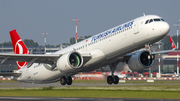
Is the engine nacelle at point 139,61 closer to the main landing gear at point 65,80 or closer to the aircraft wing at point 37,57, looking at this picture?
the aircraft wing at point 37,57

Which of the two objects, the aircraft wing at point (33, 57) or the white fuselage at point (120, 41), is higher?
the white fuselage at point (120, 41)

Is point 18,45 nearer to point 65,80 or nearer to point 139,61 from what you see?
point 65,80

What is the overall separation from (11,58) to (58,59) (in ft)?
17.3

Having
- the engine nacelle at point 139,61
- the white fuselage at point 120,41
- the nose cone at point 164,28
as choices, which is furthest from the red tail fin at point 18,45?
the nose cone at point 164,28

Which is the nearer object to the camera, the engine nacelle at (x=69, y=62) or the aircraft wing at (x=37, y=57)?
the engine nacelle at (x=69, y=62)

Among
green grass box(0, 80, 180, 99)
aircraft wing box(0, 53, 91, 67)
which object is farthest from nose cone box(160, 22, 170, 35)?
aircraft wing box(0, 53, 91, 67)

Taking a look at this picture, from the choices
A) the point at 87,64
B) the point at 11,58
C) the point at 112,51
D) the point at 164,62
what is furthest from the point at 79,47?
the point at 164,62

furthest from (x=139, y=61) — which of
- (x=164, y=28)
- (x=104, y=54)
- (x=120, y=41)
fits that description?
(x=164, y=28)

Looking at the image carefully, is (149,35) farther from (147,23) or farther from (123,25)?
(123,25)

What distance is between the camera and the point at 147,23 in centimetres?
3138

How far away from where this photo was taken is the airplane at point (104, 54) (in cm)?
3144

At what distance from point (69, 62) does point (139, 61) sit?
8.56 m

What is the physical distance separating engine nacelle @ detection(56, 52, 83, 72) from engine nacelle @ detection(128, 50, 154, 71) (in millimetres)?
6864

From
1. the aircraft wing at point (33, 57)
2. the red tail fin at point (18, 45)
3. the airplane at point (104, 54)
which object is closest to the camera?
the airplane at point (104, 54)
